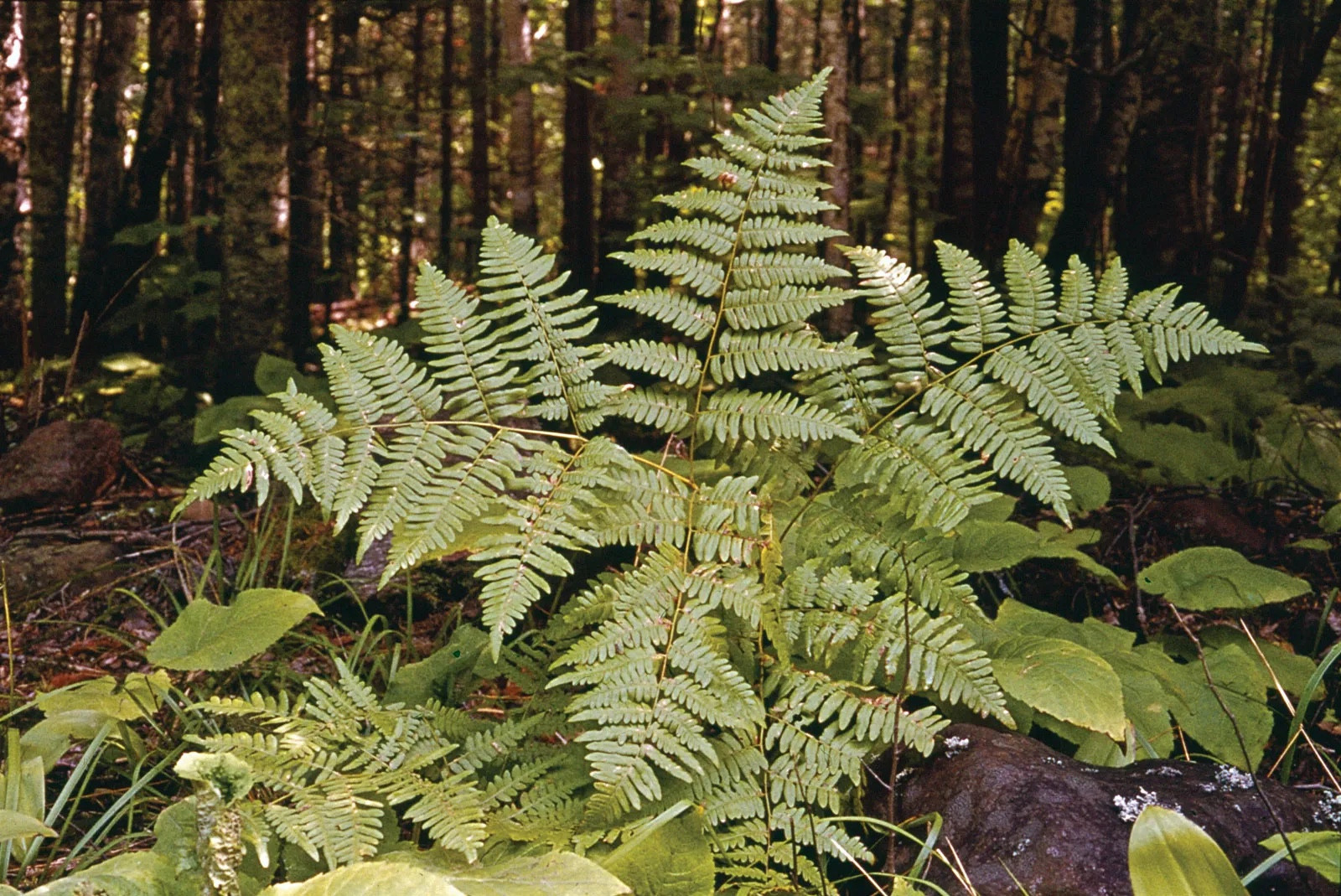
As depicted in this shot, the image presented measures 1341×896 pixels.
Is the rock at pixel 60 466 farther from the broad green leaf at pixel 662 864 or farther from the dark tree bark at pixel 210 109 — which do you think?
the dark tree bark at pixel 210 109

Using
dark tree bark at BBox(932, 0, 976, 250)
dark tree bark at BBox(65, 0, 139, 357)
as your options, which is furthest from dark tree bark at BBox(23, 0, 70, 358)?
dark tree bark at BBox(932, 0, 976, 250)

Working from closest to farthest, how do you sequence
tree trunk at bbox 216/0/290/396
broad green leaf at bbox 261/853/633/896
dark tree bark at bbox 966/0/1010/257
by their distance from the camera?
broad green leaf at bbox 261/853/633/896
tree trunk at bbox 216/0/290/396
dark tree bark at bbox 966/0/1010/257

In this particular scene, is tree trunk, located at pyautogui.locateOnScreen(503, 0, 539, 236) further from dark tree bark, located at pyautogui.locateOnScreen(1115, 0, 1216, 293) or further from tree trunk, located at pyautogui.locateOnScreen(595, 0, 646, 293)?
dark tree bark, located at pyautogui.locateOnScreen(1115, 0, 1216, 293)

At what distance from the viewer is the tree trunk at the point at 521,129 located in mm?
9328

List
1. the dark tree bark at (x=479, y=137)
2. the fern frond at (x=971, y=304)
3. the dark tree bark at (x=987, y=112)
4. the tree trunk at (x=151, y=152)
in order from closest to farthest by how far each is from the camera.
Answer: the fern frond at (x=971, y=304), the dark tree bark at (x=987, y=112), the tree trunk at (x=151, y=152), the dark tree bark at (x=479, y=137)

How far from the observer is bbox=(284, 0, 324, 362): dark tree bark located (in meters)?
7.89

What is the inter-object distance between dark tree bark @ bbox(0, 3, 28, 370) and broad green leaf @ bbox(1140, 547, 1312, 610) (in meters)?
7.67

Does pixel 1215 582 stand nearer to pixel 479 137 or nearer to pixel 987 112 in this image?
pixel 987 112

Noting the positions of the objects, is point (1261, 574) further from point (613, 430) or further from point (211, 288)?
point (211, 288)

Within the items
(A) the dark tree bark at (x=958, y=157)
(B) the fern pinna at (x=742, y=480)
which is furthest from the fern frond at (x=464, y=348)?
(A) the dark tree bark at (x=958, y=157)

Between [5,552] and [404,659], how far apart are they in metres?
2.07

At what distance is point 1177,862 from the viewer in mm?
1363

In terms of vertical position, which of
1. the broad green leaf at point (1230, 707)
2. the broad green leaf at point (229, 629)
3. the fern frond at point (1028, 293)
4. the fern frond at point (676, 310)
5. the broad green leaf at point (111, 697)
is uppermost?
the fern frond at point (1028, 293)

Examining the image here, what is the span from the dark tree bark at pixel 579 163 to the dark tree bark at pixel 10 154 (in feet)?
15.2
